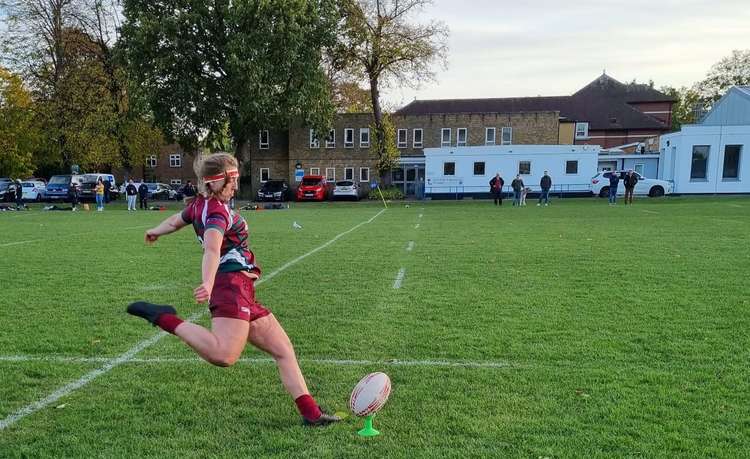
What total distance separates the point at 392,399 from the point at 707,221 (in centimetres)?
1758

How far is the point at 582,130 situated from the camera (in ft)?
182

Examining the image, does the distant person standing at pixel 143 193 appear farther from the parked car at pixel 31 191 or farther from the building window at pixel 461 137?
the building window at pixel 461 137

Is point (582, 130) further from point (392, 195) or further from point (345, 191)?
point (345, 191)

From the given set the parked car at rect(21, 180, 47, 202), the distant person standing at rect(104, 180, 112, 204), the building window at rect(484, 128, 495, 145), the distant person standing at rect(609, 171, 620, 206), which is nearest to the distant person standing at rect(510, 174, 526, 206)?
the distant person standing at rect(609, 171, 620, 206)

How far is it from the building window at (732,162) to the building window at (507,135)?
16388mm

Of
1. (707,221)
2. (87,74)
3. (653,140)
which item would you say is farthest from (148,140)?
(653,140)

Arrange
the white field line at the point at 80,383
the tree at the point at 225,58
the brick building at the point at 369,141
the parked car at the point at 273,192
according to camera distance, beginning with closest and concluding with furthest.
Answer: the white field line at the point at 80,383 < the tree at the point at 225,58 < the parked car at the point at 273,192 < the brick building at the point at 369,141

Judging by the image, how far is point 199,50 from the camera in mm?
33312

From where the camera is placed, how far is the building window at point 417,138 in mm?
47125

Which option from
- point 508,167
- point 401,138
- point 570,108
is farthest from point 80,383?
point 570,108

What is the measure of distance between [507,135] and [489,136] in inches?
61.1

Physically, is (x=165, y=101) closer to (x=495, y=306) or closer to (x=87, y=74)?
(x=87, y=74)

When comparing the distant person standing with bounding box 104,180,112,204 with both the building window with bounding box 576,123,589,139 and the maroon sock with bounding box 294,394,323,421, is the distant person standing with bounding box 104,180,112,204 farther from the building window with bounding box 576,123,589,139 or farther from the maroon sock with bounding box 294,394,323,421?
the building window with bounding box 576,123,589,139

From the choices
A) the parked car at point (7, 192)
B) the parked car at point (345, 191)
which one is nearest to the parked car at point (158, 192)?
the parked car at point (7, 192)
